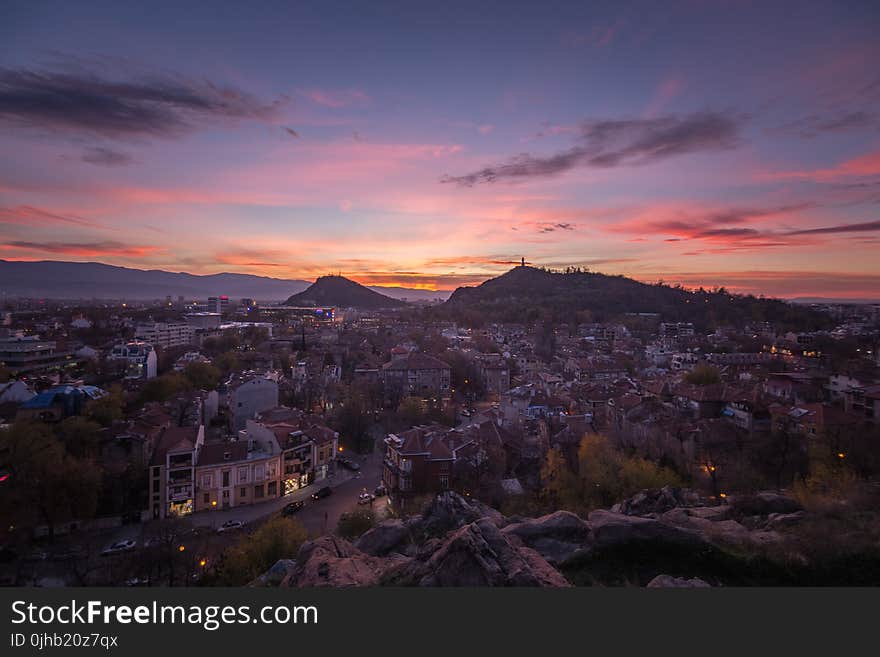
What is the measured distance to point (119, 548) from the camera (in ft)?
29.6

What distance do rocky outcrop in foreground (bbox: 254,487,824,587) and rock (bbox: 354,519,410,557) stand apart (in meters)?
0.01

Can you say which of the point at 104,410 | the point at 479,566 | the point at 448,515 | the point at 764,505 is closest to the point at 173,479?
the point at 104,410

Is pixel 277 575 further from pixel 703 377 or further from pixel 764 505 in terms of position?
pixel 703 377

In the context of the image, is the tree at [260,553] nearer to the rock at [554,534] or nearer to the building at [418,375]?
the rock at [554,534]

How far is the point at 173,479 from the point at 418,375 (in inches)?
590

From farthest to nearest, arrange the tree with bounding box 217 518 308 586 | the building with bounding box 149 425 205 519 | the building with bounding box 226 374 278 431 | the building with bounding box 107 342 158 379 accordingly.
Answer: the building with bounding box 107 342 158 379
the building with bounding box 226 374 278 431
the building with bounding box 149 425 205 519
the tree with bounding box 217 518 308 586

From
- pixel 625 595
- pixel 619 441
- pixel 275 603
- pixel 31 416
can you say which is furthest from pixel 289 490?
pixel 625 595

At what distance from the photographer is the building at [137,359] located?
21953 millimetres

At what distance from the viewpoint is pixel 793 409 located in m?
12.7

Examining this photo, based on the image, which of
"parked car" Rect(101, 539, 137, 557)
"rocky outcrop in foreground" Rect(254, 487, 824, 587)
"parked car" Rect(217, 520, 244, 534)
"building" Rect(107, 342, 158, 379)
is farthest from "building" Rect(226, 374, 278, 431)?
"rocky outcrop in foreground" Rect(254, 487, 824, 587)

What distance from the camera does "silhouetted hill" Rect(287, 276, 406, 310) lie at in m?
114

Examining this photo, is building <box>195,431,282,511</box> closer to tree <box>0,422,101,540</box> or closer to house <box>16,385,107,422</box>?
tree <box>0,422,101,540</box>

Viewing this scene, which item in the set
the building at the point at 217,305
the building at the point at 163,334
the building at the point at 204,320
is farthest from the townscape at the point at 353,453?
the building at the point at 217,305

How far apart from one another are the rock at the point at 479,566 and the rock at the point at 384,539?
2.31 m
